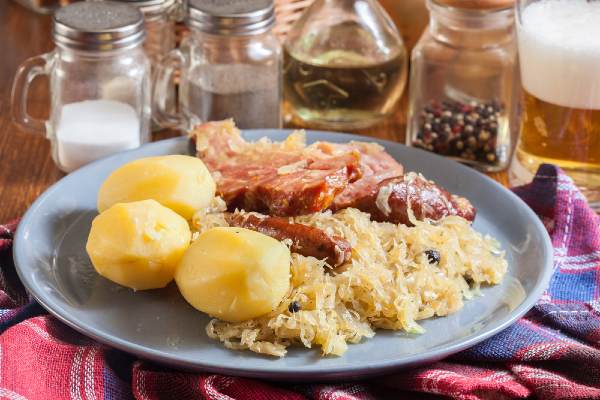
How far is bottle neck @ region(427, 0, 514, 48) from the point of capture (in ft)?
9.80

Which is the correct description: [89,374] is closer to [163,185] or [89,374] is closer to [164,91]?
[163,185]

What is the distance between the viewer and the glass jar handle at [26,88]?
9.98ft

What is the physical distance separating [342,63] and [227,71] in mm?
386

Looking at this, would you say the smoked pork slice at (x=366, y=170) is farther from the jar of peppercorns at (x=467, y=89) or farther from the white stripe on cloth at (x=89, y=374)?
the white stripe on cloth at (x=89, y=374)

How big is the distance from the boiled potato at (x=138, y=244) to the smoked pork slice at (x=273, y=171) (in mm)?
260

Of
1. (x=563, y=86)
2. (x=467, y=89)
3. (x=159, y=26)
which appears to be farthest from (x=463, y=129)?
(x=159, y=26)

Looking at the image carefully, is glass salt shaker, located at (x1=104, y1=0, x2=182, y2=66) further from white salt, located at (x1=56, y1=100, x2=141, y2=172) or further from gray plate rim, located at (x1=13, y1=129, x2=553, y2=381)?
gray plate rim, located at (x1=13, y1=129, x2=553, y2=381)

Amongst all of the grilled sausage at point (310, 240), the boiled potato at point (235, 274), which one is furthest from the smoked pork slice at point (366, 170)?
the boiled potato at point (235, 274)

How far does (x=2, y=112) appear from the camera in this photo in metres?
3.48

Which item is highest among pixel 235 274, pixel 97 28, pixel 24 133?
pixel 97 28

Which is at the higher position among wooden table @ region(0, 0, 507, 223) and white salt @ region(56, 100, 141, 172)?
white salt @ region(56, 100, 141, 172)

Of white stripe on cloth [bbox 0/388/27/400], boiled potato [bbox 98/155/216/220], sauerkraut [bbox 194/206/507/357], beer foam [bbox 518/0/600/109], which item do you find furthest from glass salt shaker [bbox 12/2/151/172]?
white stripe on cloth [bbox 0/388/27/400]

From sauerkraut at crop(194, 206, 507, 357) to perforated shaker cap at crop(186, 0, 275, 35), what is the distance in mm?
814

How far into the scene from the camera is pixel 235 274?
1990 millimetres
